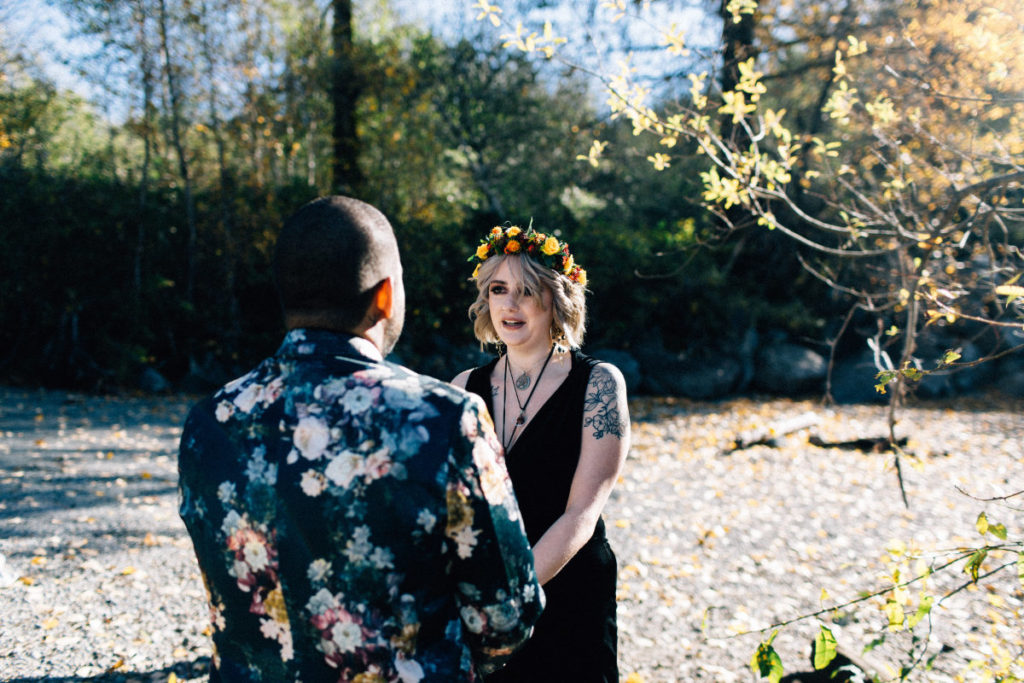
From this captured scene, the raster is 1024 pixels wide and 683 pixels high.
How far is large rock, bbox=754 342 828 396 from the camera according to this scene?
12672 mm

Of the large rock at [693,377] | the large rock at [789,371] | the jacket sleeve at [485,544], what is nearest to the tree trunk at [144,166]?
the large rock at [693,377]

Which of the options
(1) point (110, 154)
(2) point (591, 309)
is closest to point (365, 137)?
(1) point (110, 154)

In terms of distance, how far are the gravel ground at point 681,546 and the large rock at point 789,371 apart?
279 centimetres

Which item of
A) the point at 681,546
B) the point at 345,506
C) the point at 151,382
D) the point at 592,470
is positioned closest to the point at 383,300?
the point at 345,506

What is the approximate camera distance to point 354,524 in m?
1.27

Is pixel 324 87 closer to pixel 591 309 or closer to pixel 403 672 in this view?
pixel 591 309

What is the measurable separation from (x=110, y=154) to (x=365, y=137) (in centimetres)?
415

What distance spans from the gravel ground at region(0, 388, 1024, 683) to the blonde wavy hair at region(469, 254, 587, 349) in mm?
1066

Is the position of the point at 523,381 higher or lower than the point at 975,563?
higher

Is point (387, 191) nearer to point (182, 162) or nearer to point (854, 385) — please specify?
point (182, 162)

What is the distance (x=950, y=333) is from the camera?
1373 centimetres

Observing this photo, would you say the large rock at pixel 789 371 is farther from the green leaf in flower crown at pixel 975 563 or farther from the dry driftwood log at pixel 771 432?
the green leaf in flower crown at pixel 975 563

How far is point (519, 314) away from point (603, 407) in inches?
18.9

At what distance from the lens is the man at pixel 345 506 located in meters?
1.27
